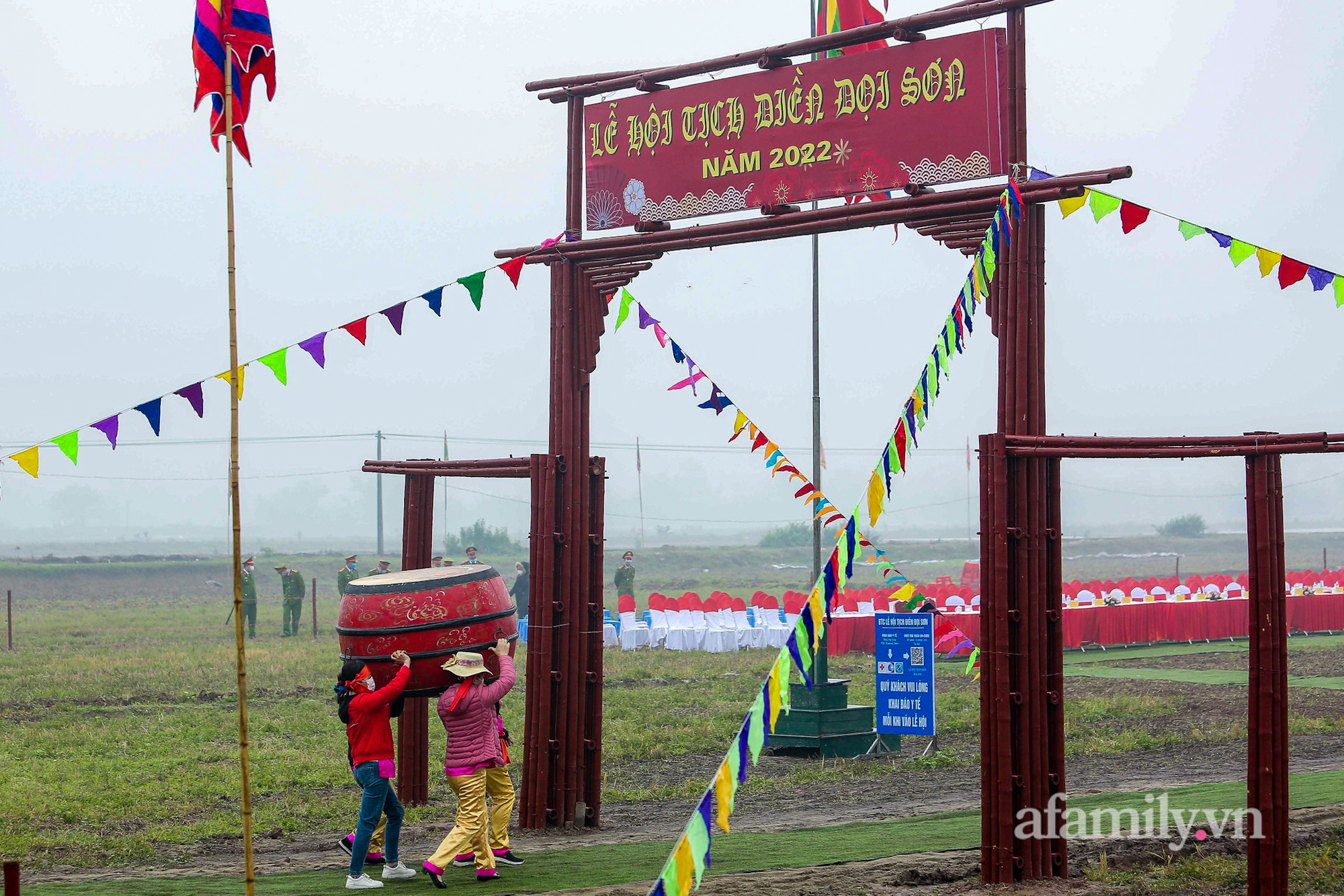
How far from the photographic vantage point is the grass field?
8148mm

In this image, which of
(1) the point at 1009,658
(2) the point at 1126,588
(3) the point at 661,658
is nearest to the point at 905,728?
(1) the point at 1009,658

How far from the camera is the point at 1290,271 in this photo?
836cm

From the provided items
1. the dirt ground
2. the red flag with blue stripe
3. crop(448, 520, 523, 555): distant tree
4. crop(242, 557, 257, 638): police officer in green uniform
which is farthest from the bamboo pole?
crop(448, 520, 523, 555): distant tree

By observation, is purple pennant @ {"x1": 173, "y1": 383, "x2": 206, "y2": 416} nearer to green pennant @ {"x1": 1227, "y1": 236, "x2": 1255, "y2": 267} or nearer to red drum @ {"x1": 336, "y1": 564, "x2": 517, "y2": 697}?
red drum @ {"x1": 336, "y1": 564, "x2": 517, "y2": 697}

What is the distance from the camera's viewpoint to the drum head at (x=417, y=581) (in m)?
7.98

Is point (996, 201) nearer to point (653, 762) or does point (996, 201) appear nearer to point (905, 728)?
point (905, 728)

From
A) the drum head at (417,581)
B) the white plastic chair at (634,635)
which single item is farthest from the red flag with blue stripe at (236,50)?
the white plastic chair at (634,635)

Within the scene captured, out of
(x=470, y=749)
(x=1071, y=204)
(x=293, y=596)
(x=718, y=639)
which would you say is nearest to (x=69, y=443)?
(x=470, y=749)

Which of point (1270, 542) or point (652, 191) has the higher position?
point (652, 191)

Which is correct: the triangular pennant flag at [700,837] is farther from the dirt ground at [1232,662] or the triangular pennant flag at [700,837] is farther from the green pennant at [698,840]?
the dirt ground at [1232,662]

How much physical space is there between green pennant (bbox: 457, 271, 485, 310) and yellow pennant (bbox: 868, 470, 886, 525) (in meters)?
3.63

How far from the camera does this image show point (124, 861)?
9227 millimetres

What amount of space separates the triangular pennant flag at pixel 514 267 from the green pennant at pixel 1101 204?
13.8ft

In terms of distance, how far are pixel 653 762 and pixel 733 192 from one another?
660 centimetres
